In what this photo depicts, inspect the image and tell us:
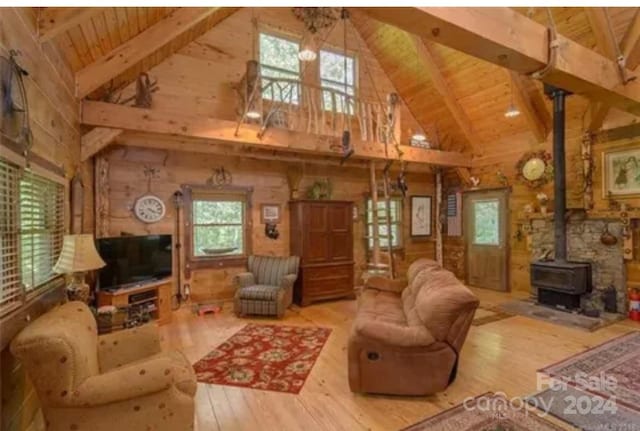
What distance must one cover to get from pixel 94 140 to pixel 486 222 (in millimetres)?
6633

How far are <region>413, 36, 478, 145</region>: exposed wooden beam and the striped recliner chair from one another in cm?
392

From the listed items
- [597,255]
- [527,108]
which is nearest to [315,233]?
[527,108]

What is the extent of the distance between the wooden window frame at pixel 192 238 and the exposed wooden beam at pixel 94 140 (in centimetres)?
144

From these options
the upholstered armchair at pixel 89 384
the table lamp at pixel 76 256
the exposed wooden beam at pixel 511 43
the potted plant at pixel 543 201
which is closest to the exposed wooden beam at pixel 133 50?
the table lamp at pixel 76 256

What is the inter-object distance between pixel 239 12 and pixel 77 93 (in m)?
3.15

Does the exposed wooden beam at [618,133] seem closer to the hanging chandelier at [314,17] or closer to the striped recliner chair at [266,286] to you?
the hanging chandelier at [314,17]

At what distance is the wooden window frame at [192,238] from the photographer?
5348mm

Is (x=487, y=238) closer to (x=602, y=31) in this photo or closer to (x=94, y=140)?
(x=602, y=31)

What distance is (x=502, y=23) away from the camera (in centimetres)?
265

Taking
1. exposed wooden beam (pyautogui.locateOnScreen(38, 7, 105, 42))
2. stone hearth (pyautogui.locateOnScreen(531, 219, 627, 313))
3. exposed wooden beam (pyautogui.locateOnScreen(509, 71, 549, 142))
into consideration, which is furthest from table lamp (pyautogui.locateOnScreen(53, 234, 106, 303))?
stone hearth (pyautogui.locateOnScreen(531, 219, 627, 313))

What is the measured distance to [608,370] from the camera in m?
3.12

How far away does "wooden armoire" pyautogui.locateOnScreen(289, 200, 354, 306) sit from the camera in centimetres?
558

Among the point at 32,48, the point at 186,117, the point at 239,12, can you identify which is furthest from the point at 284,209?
the point at 32,48

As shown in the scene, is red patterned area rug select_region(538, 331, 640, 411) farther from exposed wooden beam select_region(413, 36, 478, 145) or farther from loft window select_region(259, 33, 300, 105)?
loft window select_region(259, 33, 300, 105)
